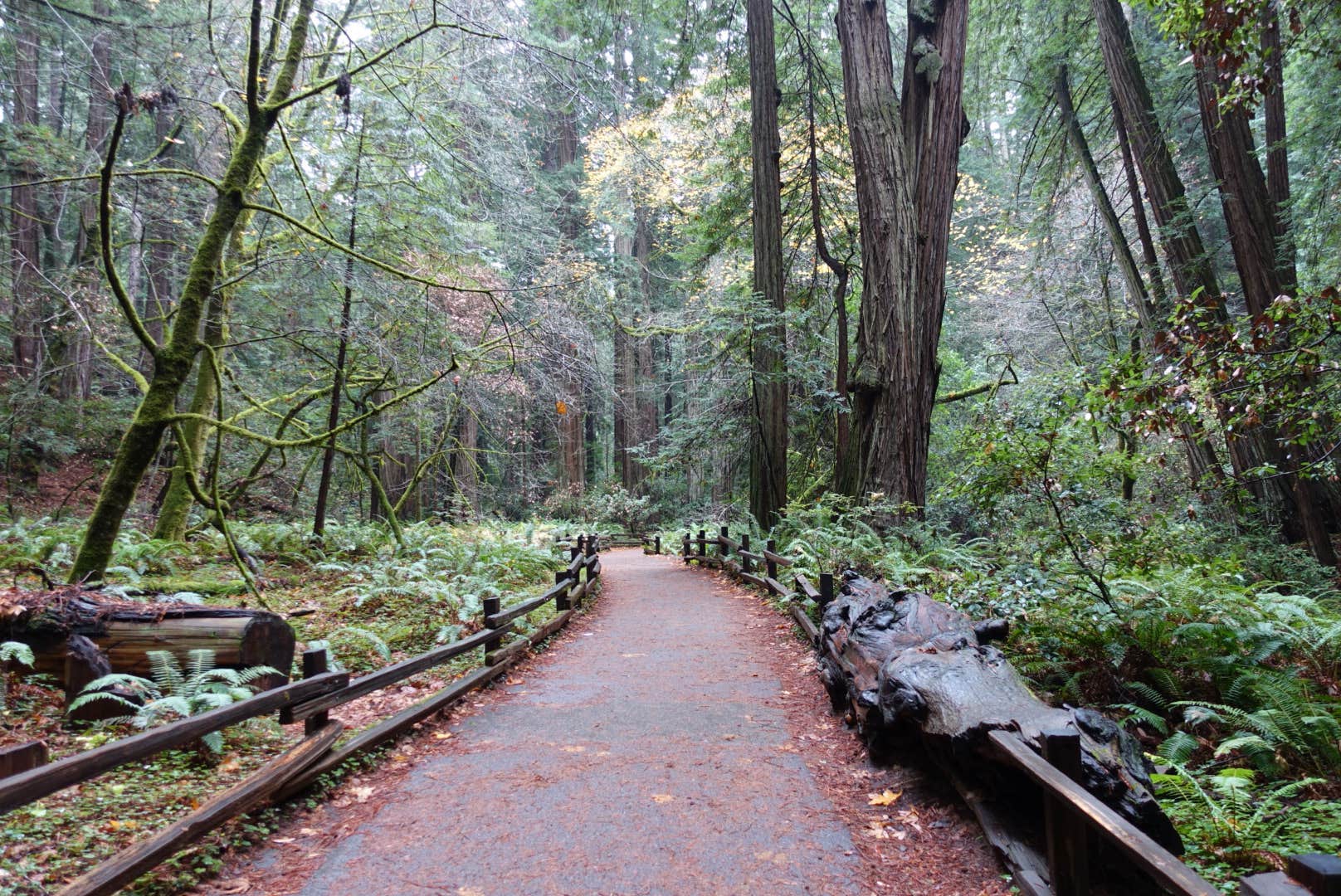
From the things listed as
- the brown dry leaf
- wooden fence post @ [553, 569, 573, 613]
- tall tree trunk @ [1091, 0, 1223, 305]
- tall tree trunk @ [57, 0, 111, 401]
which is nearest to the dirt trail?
the brown dry leaf

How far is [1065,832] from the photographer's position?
9.45 feet

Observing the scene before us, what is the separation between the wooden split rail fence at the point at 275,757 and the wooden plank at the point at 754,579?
18.1ft

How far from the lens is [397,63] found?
31.0ft

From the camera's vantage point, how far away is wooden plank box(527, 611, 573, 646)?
8.51 metres

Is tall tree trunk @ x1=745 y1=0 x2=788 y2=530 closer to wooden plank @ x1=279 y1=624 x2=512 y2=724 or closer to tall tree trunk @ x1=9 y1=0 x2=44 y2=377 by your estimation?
wooden plank @ x1=279 y1=624 x2=512 y2=724

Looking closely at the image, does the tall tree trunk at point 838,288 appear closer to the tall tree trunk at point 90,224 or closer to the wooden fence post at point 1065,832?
the wooden fence post at point 1065,832

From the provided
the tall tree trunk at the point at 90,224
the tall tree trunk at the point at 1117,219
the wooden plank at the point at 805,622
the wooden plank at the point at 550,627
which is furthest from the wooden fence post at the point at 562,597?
the tall tree trunk at the point at 1117,219

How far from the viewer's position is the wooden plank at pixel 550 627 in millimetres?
8508

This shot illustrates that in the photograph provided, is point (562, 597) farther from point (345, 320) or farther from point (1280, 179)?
point (1280, 179)

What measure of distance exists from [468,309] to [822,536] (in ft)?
28.6

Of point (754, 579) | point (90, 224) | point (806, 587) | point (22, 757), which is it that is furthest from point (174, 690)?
point (90, 224)

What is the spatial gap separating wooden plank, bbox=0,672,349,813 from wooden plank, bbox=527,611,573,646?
4.10 metres

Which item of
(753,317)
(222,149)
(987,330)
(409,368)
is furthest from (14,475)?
(987,330)

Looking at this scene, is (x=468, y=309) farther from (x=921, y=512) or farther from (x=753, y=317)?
(x=921, y=512)
